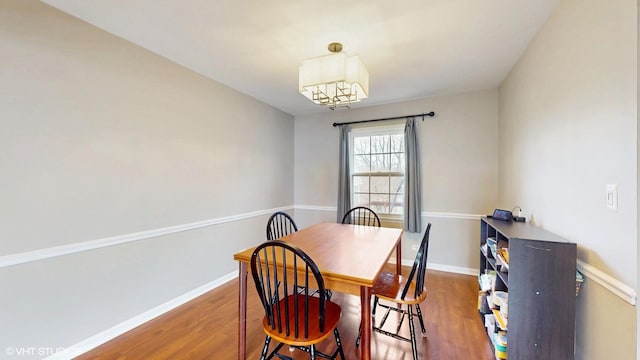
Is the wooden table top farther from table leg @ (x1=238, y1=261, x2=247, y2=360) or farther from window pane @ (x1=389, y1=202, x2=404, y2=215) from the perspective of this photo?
window pane @ (x1=389, y1=202, x2=404, y2=215)

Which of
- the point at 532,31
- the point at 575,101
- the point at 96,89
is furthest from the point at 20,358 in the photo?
the point at 532,31

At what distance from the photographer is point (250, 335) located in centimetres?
205

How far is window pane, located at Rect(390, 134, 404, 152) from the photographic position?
3.78m

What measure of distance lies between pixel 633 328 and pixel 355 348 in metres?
1.48

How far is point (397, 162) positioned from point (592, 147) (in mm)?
2525

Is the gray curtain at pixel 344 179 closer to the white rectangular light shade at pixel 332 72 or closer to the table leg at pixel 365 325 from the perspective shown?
the white rectangular light shade at pixel 332 72

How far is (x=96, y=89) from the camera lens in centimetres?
194

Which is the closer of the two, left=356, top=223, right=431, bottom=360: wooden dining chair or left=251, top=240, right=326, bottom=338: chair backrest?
left=251, top=240, right=326, bottom=338: chair backrest

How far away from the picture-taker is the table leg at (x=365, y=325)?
135cm

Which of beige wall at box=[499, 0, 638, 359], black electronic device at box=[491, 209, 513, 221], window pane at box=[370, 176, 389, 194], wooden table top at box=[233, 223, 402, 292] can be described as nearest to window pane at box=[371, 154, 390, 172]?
window pane at box=[370, 176, 389, 194]

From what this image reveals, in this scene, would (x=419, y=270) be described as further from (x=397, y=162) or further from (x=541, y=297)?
(x=397, y=162)

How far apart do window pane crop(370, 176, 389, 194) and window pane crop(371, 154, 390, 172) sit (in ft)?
0.41

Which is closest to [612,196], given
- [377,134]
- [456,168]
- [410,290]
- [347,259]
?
[410,290]

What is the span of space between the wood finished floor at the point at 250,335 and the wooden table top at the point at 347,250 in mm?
744
